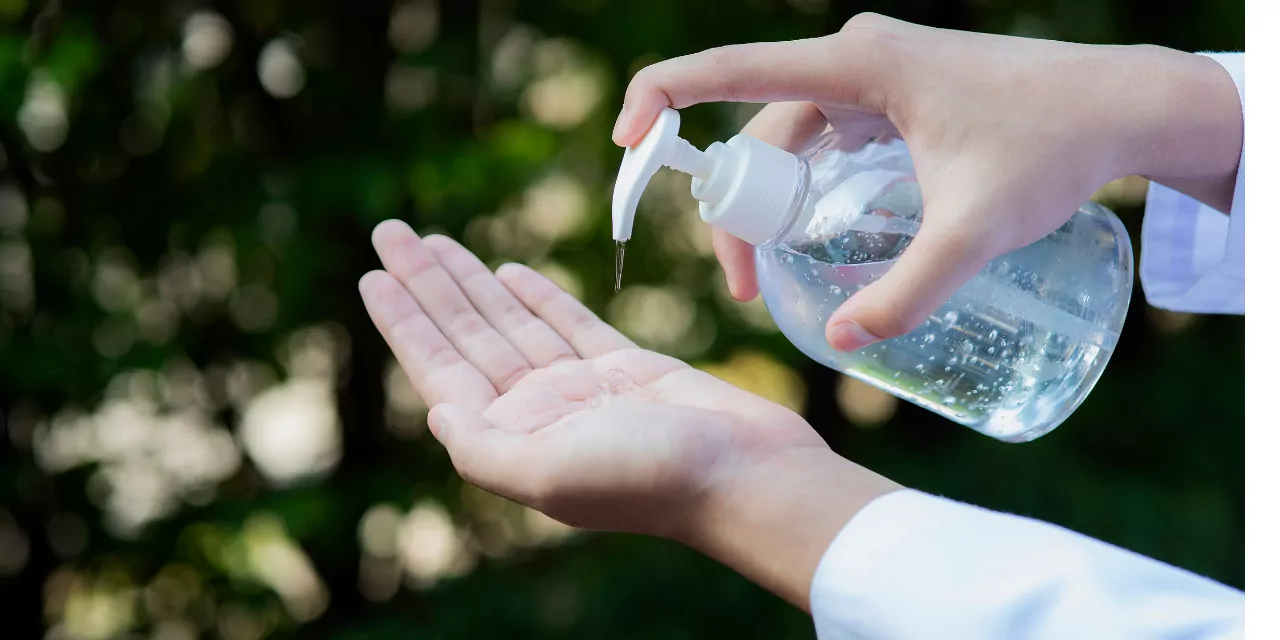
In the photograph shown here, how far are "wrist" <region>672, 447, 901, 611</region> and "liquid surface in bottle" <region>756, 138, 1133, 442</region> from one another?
10 centimetres

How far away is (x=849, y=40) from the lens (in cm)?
65

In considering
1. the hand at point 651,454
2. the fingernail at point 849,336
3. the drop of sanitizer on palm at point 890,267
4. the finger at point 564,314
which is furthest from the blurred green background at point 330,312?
the fingernail at point 849,336

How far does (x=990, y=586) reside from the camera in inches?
24.0

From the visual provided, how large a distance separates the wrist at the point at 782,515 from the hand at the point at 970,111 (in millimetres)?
130

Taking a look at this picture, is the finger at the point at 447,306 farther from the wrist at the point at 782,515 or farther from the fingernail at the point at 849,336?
the fingernail at the point at 849,336

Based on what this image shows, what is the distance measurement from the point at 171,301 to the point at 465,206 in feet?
1.68

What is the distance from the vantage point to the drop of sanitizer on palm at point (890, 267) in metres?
0.69

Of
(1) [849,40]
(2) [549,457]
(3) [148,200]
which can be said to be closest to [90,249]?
(3) [148,200]

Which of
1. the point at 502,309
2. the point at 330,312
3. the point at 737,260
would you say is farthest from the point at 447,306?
the point at 330,312

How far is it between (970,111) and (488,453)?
1.27 feet

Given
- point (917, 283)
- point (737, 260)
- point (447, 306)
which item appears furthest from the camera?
point (447, 306)

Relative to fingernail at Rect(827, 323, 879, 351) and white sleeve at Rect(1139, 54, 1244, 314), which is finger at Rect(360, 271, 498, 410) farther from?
white sleeve at Rect(1139, 54, 1244, 314)

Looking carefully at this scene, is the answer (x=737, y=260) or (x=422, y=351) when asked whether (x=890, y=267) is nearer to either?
(x=737, y=260)

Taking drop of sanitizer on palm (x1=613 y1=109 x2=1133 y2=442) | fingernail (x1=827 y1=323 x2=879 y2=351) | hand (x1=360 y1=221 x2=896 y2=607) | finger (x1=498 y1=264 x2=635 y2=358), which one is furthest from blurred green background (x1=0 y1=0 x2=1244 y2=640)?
fingernail (x1=827 y1=323 x2=879 y2=351)
